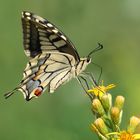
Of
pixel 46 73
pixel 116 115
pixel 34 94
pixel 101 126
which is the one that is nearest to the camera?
pixel 101 126

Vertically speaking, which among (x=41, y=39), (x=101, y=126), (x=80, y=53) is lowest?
(x=80, y=53)

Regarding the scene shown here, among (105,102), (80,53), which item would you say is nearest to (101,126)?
(105,102)

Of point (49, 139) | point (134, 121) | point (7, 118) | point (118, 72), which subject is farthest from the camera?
point (118, 72)

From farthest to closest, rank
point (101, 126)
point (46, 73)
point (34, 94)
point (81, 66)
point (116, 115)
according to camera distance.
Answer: point (46, 73), point (81, 66), point (34, 94), point (116, 115), point (101, 126)

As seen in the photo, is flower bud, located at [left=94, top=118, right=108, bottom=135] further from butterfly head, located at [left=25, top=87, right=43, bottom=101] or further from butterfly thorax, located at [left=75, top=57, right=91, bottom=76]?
butterfly thorax, located at [left=75, top=57, right=91, bottom=76]

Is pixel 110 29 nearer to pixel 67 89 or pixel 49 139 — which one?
pixel 67 89

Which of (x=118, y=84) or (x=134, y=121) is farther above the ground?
(x=134, y=121)

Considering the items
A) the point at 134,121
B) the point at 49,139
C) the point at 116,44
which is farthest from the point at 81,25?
the point at 134,121

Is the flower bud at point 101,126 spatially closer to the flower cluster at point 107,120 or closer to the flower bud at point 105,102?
the flower cluster at point 107,120

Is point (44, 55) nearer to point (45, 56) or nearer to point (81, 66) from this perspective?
point (45, 56)
